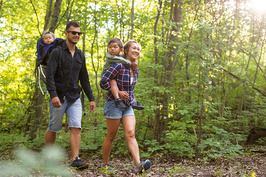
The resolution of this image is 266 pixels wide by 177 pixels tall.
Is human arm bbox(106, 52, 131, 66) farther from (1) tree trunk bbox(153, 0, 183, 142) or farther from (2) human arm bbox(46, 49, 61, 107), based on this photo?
(1) tree trunk bbox(153, 0, 183, 142)

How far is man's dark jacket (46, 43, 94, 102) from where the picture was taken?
357 cm

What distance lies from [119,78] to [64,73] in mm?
874

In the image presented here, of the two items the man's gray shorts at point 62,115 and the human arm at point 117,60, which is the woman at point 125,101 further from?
the man's gray shorts at point 62,115

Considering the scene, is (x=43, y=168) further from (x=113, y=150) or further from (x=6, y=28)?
(x=6, y=28)

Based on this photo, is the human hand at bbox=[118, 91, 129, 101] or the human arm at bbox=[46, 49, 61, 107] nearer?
the human arm at bbox=[46, 49, 61, 107]

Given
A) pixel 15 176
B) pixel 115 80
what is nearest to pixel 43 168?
pixel 15 176

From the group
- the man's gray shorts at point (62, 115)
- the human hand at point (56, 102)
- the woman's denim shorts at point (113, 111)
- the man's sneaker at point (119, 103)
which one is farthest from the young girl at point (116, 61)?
the human hand at point (56, 102)

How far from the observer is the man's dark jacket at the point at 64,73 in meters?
3.57

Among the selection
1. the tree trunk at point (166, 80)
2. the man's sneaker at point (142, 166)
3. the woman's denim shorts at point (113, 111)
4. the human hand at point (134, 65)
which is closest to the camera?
the man's sneaker at point (142, 166)

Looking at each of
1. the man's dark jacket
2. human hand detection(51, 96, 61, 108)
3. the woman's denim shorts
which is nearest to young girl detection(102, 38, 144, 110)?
the woman's denim shorts

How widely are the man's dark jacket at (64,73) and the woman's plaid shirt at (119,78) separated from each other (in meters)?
0.51

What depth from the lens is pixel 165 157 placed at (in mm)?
6488

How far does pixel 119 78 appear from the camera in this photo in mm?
3762

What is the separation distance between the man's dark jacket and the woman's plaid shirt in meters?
0.51
